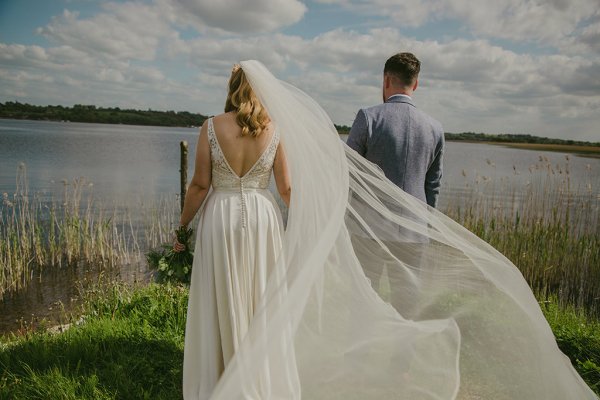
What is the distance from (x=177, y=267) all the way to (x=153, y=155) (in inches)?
1147

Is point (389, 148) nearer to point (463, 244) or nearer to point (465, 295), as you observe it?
point (463, 244)

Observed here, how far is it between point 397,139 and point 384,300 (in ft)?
3.66

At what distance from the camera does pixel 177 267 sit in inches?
130

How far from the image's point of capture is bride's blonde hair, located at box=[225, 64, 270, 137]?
2801 mm

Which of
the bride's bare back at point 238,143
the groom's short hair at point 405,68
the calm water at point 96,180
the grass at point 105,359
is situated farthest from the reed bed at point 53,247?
the groom's short hair at point 405,68

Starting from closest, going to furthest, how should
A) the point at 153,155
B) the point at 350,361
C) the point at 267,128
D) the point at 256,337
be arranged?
the point at 256,337 → the point at 350,361 → the point at 267,128 → the point at 153,155

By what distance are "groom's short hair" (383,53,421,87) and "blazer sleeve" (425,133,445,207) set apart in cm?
50

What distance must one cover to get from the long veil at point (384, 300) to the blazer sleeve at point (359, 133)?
0.37 m

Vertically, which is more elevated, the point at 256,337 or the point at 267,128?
the point at 267,128

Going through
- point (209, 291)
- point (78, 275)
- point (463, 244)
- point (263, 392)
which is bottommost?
point (78, 275)

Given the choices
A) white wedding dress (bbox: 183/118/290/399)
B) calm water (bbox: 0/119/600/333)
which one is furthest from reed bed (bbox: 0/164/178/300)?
white wedding dress (bbox: 183/118/290/399)

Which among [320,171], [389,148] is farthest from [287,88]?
[389,148]

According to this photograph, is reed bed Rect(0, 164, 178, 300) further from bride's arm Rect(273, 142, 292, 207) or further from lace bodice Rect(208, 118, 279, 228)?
bride's arm Rect(273, 142, 292, 207)

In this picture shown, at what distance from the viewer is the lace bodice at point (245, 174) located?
9.45 feet
